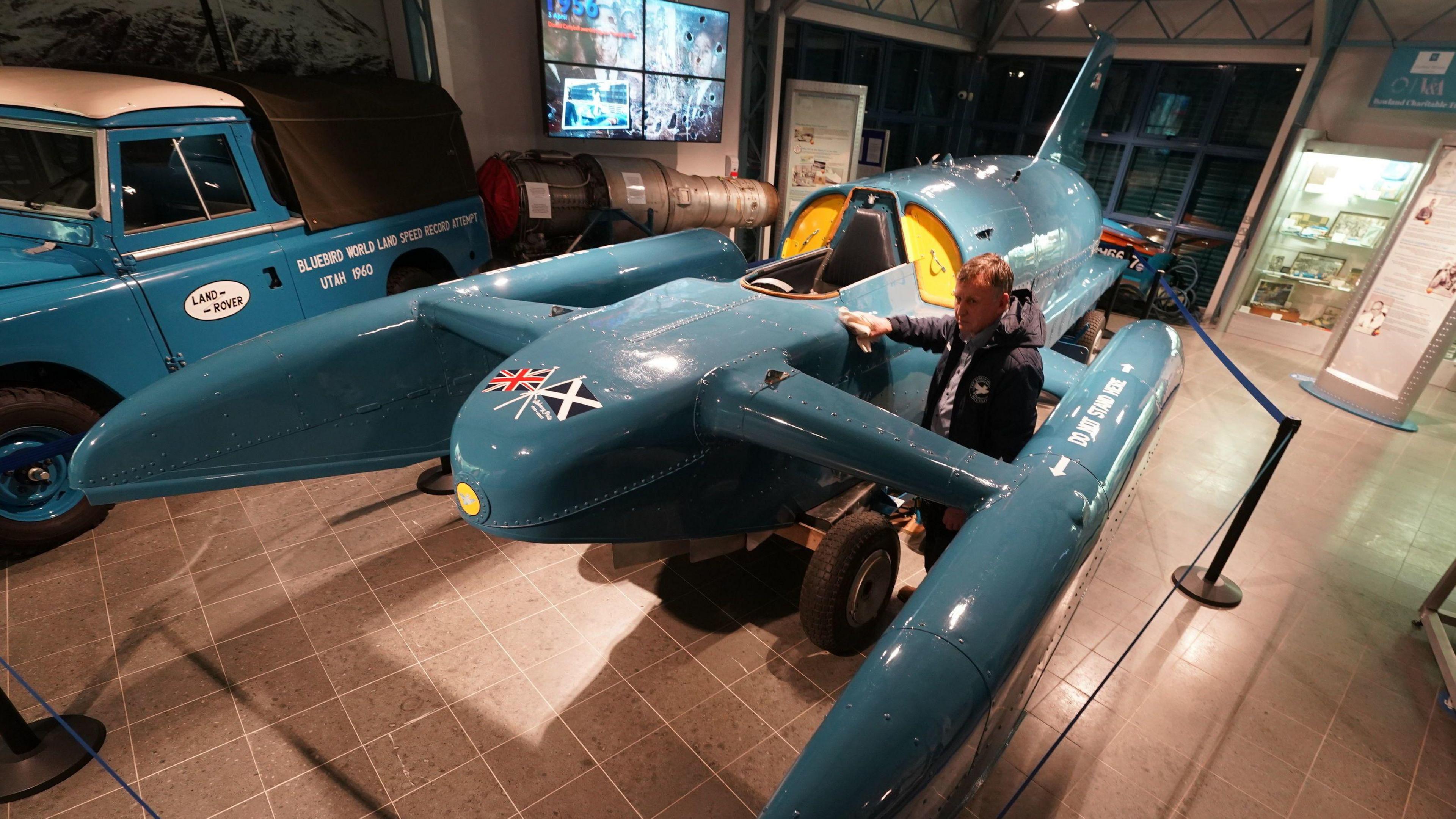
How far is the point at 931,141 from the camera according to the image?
12859mm

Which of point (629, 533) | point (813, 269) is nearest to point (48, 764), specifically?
point (629, 533)

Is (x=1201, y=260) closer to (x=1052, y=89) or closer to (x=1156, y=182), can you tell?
(x=1156, y=182)

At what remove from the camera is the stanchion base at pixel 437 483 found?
180 inches

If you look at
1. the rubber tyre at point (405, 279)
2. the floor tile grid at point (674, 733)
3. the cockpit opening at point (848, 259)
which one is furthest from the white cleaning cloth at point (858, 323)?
the rubber tyre at point (405, 279)

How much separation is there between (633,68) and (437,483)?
5530mm

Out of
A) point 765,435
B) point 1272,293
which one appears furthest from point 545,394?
point 1272,293

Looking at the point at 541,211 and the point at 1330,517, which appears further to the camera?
the point at 541,211

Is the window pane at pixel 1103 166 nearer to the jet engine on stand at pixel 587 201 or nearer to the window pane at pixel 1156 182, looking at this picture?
the window pane at pixel 1156 182

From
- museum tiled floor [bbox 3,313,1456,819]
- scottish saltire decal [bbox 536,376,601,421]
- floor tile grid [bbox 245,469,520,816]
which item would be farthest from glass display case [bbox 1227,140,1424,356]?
floor tile grid [bbox 245,469,520,816]

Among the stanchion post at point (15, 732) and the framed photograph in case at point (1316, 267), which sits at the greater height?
the framed photograph in case at point (1316, 267)

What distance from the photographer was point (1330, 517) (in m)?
4.96

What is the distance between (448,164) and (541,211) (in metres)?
1.07

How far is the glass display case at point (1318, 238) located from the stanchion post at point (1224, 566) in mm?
6243

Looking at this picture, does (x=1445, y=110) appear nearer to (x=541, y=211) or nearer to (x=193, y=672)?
(x=541, y=211)
